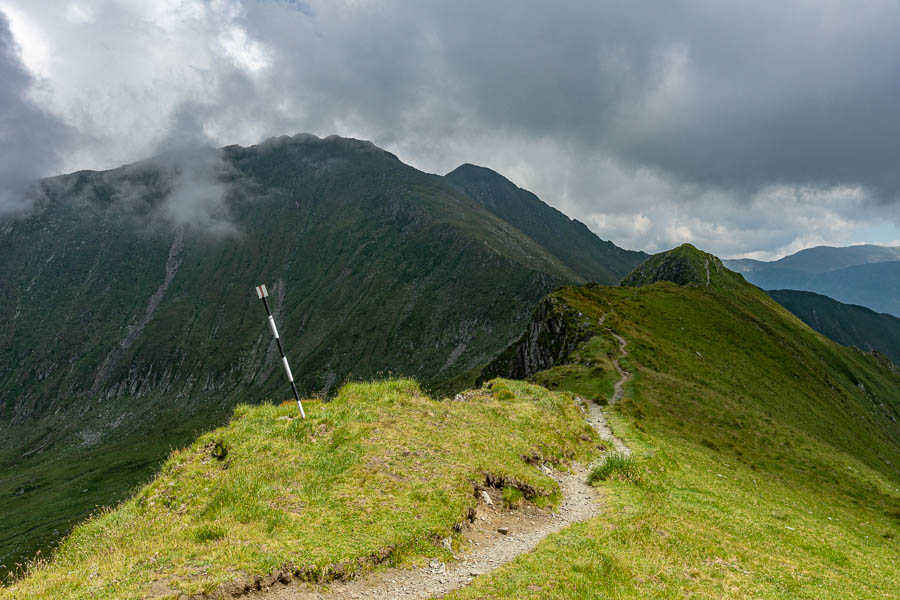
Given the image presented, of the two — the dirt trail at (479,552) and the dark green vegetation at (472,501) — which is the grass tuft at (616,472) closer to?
the dark green vegetation at (472,501)

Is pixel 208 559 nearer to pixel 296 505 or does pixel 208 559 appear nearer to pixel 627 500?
pixel 296 505

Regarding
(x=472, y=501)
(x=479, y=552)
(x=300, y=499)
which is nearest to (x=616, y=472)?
(x=472, y=501)

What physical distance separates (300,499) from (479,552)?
574 cm

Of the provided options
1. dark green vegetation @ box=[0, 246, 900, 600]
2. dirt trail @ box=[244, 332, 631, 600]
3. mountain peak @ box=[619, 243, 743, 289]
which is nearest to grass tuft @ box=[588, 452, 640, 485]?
dark green vegetation @ box=[0, 246, 900, 600]

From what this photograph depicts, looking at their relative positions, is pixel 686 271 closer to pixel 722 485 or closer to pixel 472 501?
pixel 722 485

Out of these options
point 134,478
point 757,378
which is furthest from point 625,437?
point 134,478

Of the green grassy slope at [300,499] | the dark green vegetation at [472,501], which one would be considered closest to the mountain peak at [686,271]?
the dark green vegetation at [472,501]

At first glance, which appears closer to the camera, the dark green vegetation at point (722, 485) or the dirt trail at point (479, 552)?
the dirt trail at point (479, 552)

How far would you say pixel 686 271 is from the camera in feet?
456

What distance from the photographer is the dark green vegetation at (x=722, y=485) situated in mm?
11406

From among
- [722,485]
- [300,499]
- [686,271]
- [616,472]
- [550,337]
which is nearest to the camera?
[300,499]

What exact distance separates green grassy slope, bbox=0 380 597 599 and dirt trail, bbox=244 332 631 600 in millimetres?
368

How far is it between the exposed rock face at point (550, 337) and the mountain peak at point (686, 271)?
73.2 m

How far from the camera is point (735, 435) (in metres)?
39.2
